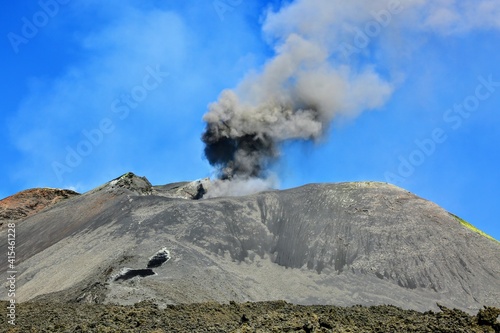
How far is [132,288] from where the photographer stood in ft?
74.1

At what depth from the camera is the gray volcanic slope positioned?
2566 cm

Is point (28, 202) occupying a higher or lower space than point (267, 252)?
higher

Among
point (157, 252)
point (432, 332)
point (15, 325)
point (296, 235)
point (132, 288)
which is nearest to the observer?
point (432, 332)

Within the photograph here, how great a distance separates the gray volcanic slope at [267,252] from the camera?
84.2 feet

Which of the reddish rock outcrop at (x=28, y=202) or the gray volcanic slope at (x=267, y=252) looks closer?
the gray volcanic slope at (x=267, y=252)

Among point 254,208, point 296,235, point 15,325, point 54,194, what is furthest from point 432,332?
point 54,194

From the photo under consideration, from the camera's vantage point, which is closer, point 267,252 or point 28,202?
point 267,252

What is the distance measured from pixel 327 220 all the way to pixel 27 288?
59.6ft

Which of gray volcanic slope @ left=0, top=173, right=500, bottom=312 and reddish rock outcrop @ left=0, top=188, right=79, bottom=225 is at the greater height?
reddish rock outcrop @ left=0, top=188, right=79, bottom=225

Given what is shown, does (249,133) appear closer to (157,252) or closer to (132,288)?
(157,252)

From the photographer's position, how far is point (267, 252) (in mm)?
31453

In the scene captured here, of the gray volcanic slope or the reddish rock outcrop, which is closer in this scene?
the gray volcanic slope

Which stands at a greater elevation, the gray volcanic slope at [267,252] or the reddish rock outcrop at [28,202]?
the reddish rock outcrop at [28,202]

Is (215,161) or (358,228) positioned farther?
(215,161)
